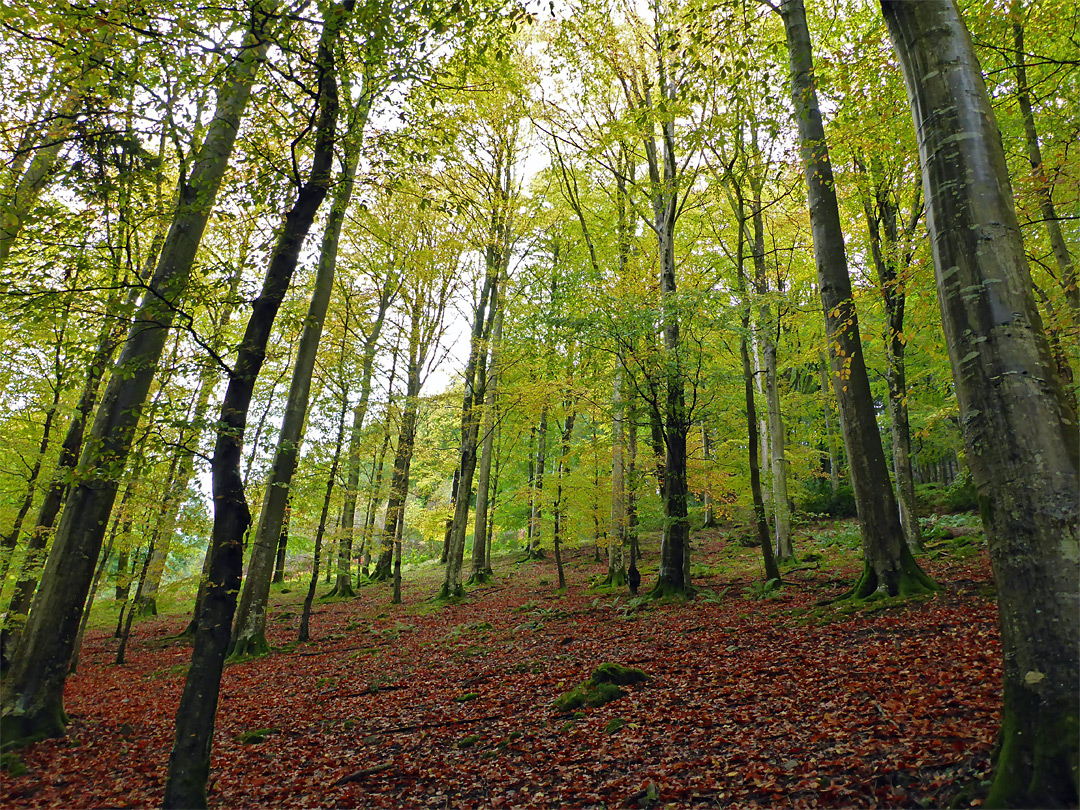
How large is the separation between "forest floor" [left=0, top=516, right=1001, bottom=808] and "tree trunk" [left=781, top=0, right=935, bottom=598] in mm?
557

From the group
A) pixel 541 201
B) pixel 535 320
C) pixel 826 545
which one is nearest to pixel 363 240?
pixel 541 201

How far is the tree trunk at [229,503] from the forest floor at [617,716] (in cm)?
123

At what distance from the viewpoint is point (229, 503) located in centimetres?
421

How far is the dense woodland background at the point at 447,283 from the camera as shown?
15.0ft

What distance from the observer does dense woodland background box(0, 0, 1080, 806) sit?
4.59m

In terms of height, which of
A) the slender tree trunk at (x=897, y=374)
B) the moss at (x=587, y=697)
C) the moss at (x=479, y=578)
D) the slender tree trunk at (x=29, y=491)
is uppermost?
the slender tree trunk at (x=897, y=374)

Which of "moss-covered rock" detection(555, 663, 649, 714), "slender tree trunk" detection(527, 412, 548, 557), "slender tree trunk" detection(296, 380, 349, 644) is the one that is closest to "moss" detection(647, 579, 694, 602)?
"moss-covered rock" detection(555, 663, 649, 714)

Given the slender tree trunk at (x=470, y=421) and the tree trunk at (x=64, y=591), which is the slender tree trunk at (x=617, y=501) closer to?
the slender tree trunk at (x=470, y=421)

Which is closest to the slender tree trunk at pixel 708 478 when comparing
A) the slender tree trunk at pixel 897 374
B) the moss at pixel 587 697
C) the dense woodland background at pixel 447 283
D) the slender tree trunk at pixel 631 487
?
the dense woodland background at pixel 447 283

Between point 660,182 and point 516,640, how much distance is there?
36.0ft

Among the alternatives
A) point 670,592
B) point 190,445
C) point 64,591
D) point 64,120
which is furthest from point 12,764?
point 670,592

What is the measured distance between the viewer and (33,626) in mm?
5949

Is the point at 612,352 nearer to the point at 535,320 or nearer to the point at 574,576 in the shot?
the point at 535,320

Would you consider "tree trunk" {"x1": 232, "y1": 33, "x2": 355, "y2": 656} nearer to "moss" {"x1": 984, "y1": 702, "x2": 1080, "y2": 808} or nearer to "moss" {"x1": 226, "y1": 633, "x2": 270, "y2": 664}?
"moss" {"x1": 226, "y1": 633, "x2": 270, "y2": 664}
